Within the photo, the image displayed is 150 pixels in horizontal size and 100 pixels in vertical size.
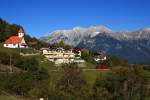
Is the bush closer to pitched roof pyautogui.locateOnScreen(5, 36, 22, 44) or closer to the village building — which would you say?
the village building

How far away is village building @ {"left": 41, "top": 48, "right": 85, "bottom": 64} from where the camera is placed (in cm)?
14712

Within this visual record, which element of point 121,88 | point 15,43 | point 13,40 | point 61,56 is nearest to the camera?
point 121,88

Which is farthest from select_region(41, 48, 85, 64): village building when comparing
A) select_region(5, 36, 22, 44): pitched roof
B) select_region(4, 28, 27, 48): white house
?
select_region(5, 36, 22, 44): pitched roof

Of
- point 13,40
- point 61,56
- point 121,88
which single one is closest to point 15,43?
point 13,40

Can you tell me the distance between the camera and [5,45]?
156m

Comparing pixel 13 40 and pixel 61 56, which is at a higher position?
pixel 13 40

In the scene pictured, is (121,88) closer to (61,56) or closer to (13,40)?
(61,56)

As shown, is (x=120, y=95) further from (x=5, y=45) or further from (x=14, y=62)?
(x=5, y=45)

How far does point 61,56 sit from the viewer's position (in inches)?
6102

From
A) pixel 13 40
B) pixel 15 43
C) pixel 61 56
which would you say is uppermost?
pixel 13 40

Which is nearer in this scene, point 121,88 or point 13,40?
point 121,88

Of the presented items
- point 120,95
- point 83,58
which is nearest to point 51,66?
point 83,58

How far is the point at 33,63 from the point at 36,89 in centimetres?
4402

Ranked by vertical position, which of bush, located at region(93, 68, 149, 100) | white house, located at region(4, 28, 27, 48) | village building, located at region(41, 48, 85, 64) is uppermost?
white house, located at region(4, 28, 27, 48)
